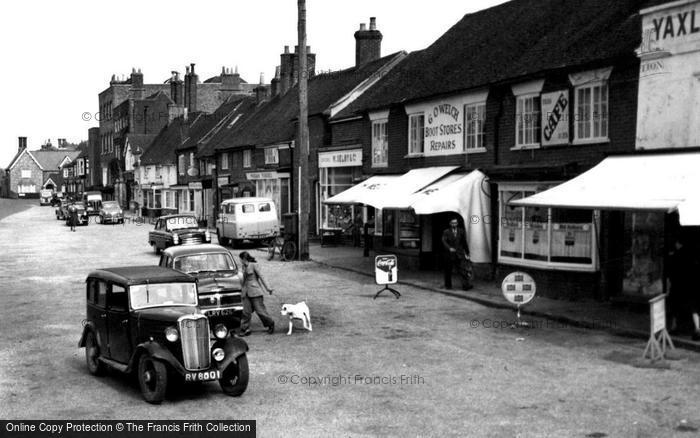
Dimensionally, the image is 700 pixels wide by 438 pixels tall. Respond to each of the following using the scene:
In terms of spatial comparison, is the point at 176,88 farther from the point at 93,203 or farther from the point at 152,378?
the point at 152,378

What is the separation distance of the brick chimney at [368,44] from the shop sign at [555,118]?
2189 centimetres

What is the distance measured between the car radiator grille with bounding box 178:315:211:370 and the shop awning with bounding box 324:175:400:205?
15056 millimetres

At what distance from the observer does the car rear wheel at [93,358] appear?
11.8m

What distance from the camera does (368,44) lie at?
40.7m

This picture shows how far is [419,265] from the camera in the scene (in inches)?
1013

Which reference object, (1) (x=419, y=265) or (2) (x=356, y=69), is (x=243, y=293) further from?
(2) (x=356, y=69)

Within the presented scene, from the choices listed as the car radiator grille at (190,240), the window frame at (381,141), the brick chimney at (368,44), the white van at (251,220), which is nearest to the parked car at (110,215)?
the white van at (251,220)

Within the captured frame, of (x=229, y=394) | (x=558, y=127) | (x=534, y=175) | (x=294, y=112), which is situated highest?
(x=294, y=112)

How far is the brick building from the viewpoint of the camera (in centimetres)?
1791

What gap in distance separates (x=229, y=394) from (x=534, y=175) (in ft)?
37.7

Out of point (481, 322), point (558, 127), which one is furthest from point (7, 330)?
point (558, 127)

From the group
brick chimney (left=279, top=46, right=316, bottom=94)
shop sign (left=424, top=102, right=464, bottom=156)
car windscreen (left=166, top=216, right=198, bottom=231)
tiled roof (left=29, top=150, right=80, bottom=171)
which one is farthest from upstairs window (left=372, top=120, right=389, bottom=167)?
tiled roof (left=29, top=150, right=80, bottom=171)

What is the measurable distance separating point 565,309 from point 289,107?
32.7 m

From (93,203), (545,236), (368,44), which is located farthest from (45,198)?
(545,236)
